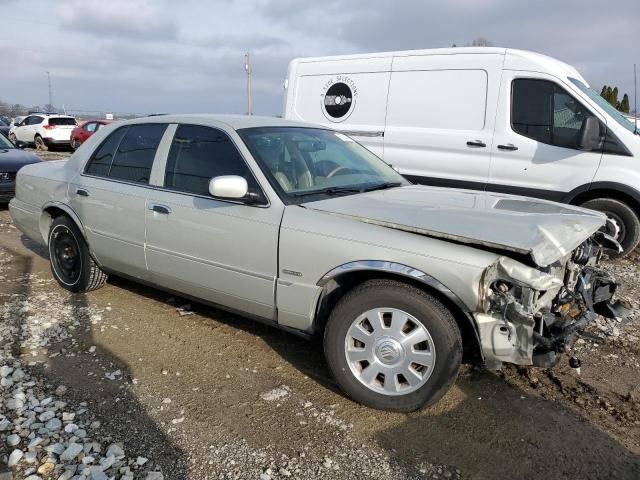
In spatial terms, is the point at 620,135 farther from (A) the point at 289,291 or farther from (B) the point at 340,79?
(A) the point at 289,291

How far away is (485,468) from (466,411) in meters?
0.50

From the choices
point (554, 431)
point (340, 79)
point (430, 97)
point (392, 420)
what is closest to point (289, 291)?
point (392, 420)

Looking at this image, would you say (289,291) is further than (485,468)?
Yes

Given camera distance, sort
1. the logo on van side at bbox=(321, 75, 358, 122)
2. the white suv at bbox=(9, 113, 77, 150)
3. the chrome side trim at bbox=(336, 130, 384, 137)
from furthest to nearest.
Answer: the white suv at bbox=(9, 113, 77, 150) → the logo on van side at bbox=(321, 75, 358, 122) → the chrome side trim at bbox=(336, 130, 384, 137)

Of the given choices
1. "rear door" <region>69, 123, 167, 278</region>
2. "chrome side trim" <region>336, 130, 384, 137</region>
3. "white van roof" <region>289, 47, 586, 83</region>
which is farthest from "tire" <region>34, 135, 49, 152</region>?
"rear door" <region>69, 123, 167, 278</region>

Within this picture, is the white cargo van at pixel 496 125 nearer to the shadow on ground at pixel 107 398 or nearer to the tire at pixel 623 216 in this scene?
the tire at pixel 623 216

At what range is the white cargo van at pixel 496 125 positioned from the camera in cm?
575

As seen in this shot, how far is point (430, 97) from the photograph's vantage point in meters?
6.53

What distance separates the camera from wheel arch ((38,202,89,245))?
4570mm

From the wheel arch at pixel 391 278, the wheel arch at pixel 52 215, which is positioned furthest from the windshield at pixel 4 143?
the wheel arch at pixel 391 278

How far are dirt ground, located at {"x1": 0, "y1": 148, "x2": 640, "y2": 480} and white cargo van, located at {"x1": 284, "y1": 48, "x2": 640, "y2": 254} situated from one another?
2.02 m

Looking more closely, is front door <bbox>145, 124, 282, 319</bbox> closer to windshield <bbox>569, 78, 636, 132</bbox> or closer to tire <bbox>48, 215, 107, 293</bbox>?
tire <bbox>48, 215, 107, 293</bbox>

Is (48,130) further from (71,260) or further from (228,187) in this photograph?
(228,187)

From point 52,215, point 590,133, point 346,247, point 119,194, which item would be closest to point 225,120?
point 119,194
